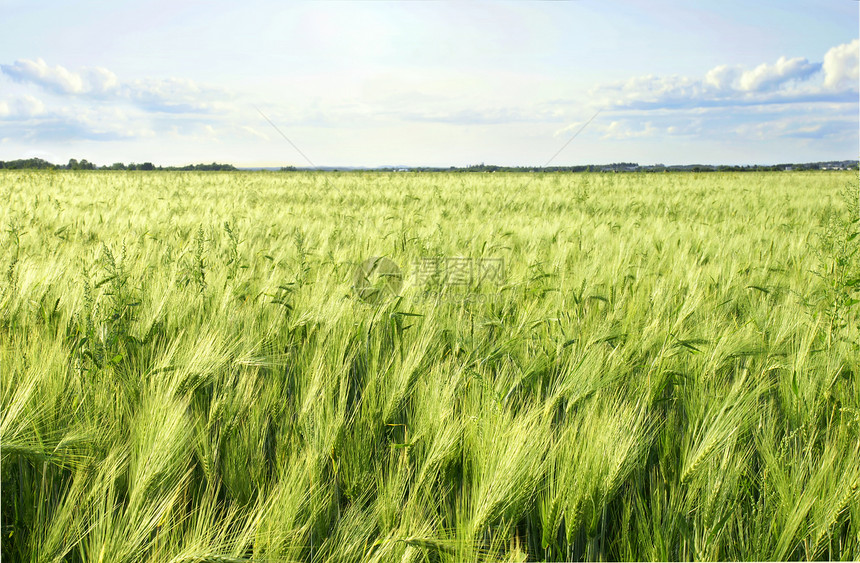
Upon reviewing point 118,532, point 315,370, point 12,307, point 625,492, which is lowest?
point 625,492

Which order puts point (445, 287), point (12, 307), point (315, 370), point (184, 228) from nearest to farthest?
point (315, 370), point (12, 307), point (445, 287), point (184, 228)

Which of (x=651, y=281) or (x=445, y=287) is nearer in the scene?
(x=445, y=287)

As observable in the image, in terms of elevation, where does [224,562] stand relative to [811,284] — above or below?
below

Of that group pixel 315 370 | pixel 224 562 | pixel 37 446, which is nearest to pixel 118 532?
pixel 224 562

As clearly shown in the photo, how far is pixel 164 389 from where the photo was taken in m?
1.68

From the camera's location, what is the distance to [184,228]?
5715 mm

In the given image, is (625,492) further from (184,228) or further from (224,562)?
(184,228)

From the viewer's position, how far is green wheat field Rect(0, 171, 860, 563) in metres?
1.20

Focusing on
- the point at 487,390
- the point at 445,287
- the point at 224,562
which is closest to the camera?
the point at 224,562

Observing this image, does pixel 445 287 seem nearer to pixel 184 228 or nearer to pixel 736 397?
pixel 736 397

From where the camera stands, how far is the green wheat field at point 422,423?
1.20 m

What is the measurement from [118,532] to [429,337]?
1.30 m

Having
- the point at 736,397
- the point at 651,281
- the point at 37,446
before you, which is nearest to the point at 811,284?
the point at 651,281

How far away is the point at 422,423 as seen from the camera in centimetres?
151
